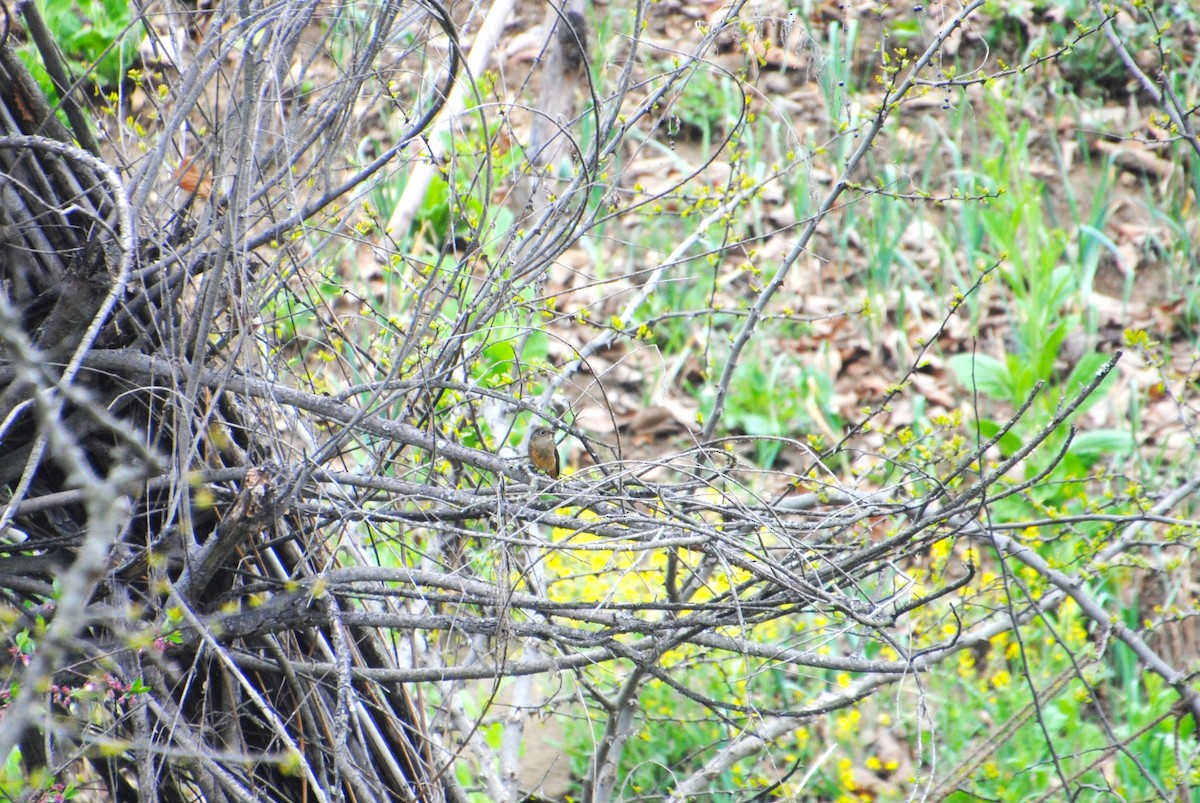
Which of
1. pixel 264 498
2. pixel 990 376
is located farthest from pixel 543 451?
pixel 990 376

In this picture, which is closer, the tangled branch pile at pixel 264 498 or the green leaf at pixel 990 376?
the tangled branch pile at pixel 264 498

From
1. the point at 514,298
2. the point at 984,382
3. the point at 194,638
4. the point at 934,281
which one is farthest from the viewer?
the point at 934,281

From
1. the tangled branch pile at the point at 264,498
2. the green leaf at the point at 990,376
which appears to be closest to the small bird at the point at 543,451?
the tangled branch pile at the point at 264,498

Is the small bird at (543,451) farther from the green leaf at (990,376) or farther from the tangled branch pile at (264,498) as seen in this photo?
the green leaf at (990,376)

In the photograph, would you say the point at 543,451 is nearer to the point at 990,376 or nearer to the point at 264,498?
the point at 264,498

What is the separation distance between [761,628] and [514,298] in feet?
7.74

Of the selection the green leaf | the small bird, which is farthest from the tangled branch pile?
the green leaf

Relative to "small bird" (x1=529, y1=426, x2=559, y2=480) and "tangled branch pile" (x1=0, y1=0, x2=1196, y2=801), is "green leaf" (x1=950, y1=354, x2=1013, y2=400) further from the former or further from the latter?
"tangled branch pile" (x1=0, y1=0, x2=1196, y2=801)

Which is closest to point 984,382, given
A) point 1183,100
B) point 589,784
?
point 1183,100

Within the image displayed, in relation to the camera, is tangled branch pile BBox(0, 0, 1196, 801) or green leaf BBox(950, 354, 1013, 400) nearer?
tangled branch pile BBox(0, 0, 1196, 801)

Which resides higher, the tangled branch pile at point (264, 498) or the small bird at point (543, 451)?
the tangled branch pile at point (264, 498)

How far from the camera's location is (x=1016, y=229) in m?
5.09

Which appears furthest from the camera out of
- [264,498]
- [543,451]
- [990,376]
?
[990,376]

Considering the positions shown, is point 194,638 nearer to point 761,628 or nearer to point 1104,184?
point 761,628
